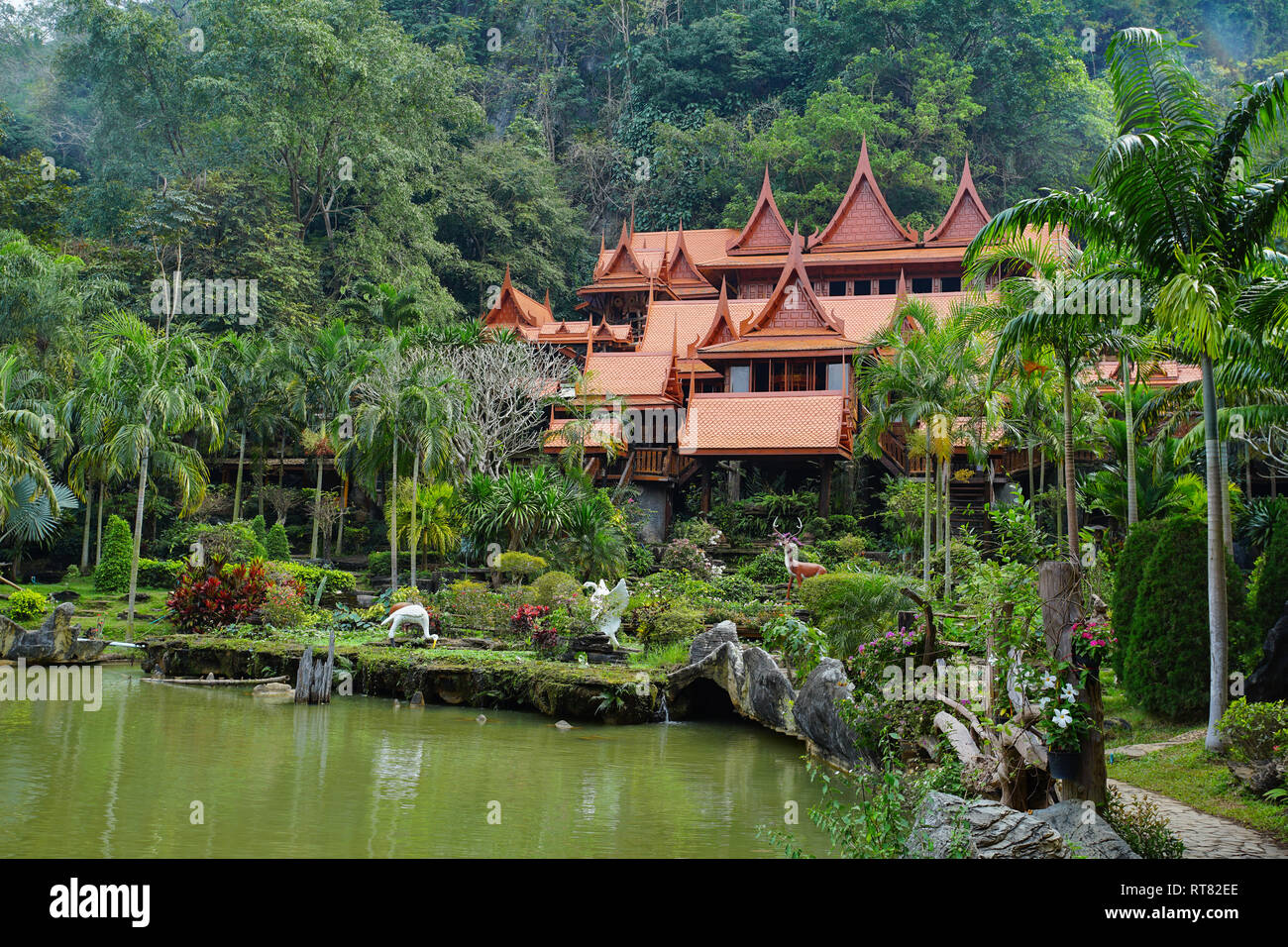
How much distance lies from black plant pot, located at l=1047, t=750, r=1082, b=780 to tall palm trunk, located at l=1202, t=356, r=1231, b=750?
3827mm

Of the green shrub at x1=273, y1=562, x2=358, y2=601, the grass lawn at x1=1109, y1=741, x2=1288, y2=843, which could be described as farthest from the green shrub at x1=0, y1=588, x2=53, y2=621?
the grass lawn at x1=1109, y1=741, x2=1288, y2=843

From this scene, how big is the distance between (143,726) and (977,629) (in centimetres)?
1042

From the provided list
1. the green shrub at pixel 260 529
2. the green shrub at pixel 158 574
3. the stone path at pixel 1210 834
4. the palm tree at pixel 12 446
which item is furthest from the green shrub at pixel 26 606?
the stone path at pixel 1210 834

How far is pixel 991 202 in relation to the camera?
2000 inches

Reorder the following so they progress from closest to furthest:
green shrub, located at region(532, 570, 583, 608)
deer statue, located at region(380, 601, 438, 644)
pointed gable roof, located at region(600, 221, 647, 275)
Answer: deer statue, located at region(380, 601, 438, 644) < green shrub, located at region(532, 570, 583, 608) < pointed gable roof, located at region(600, 221, 647, 275)

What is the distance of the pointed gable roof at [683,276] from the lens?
138 ft

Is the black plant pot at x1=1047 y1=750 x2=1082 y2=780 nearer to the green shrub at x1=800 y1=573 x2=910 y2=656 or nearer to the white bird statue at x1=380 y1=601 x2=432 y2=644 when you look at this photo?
the green shrub at x1=800 y1=573 x2=910 y2=656

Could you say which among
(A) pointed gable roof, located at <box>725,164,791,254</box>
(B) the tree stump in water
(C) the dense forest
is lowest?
(B) the tree stump in water

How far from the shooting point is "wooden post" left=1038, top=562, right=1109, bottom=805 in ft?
21.2

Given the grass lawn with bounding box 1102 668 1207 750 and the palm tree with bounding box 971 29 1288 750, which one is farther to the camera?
the grass lawn with bounding box 1102 668 1207 750

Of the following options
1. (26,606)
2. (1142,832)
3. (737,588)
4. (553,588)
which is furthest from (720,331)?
(1142,832)
